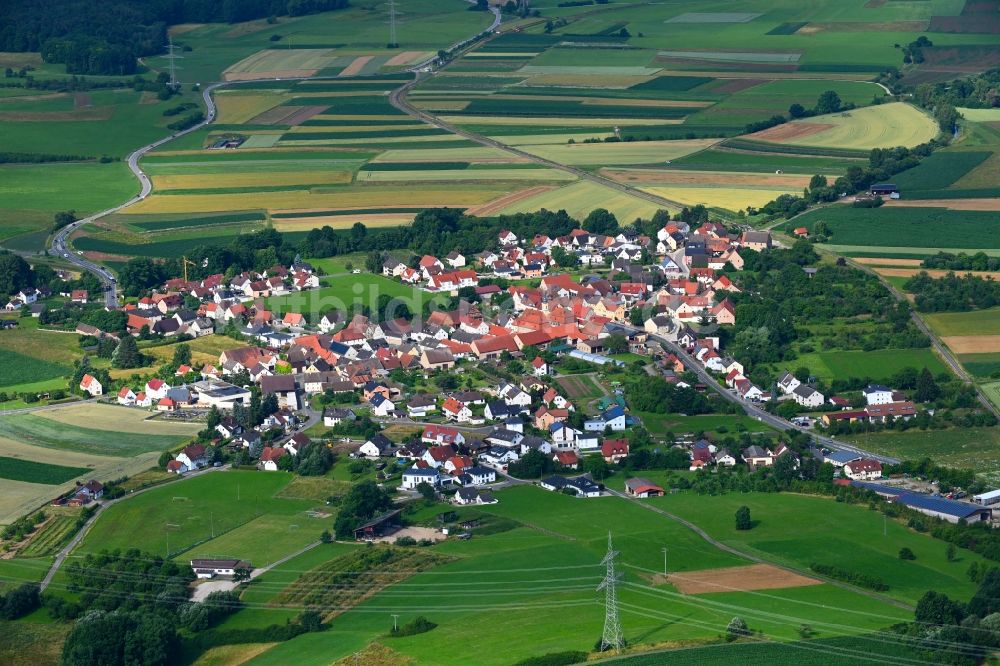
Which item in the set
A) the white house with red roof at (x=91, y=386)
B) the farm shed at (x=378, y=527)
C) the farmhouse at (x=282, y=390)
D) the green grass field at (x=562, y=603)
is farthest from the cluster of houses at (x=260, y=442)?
the green grass field at (x=562, y=603)

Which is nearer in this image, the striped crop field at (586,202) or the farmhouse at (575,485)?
the farmhouse at (575,485)

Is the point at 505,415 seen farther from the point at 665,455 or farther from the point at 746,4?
the point at 746,4

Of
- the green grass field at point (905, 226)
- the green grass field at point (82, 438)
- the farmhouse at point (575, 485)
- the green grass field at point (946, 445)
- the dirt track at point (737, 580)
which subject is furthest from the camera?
the green grass field at point (905, 226)

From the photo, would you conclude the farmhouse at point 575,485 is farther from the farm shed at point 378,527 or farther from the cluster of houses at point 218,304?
the cluster of houses at point 218,304

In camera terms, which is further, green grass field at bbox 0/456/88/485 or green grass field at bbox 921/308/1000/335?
green grass field at bbox 921/308/1000/335

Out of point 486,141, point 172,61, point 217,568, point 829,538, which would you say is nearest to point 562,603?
point 829,538

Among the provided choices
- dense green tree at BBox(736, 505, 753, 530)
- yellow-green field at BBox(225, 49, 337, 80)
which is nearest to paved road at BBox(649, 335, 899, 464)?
dense green tree at BBox(736, 505, 753, 530)

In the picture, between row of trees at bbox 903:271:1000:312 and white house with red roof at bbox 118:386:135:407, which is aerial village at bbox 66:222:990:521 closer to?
white house with red roof at bbox 118:386:135:407

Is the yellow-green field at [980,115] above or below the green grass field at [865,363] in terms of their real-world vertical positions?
above

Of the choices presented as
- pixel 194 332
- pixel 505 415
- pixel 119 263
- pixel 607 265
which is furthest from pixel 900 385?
pixel 119 263
